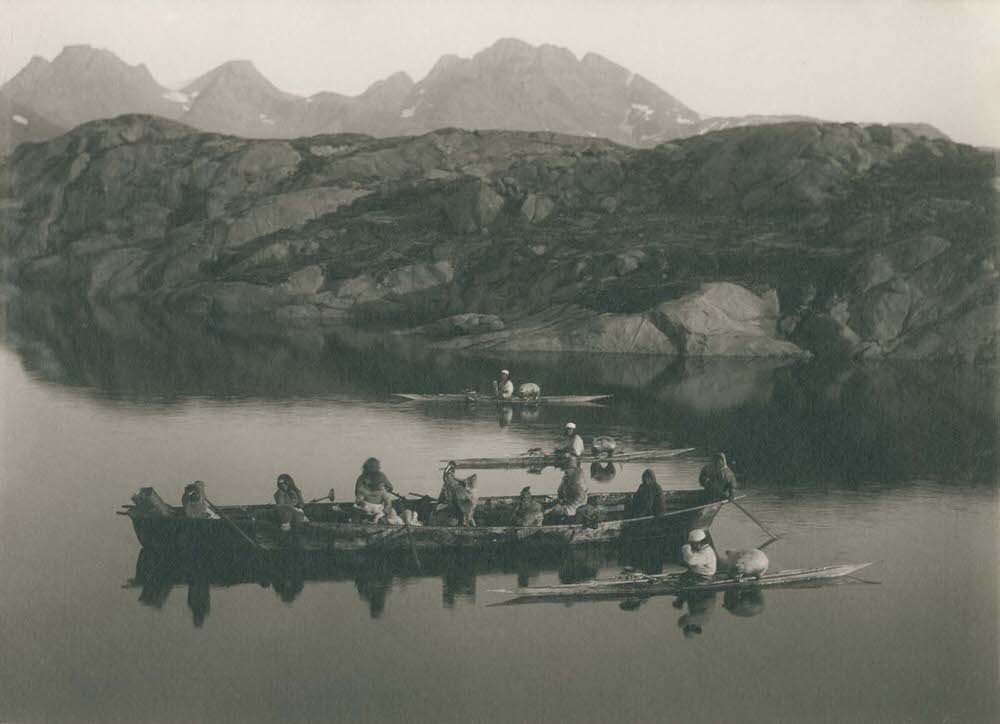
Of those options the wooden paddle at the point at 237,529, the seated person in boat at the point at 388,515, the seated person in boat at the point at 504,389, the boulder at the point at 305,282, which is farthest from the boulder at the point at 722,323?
the wooden paddle at the point at 237,529

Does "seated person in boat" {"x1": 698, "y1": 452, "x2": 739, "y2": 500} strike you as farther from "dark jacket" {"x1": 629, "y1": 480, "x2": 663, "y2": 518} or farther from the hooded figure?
the hooded figure

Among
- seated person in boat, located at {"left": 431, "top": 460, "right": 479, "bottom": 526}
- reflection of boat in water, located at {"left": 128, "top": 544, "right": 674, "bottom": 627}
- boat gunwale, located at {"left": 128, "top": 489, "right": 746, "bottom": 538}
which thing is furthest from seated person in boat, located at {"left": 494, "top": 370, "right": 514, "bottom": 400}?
reflection of boat in water, located at {"left": 128, "top": 544, "right": 674, "bottom": 627}

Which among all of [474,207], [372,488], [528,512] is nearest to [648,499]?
[528,512]

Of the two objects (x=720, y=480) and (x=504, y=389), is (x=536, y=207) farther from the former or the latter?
(x=720, y=480)

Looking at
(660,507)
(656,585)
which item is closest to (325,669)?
(656,585)

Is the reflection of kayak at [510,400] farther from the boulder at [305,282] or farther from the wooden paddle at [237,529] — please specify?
the boulder at [305,282]

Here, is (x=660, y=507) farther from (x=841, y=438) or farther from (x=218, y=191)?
(x=218, y=191)

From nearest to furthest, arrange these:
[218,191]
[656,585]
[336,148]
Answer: [656,585]
[218,191]
[336,148]
